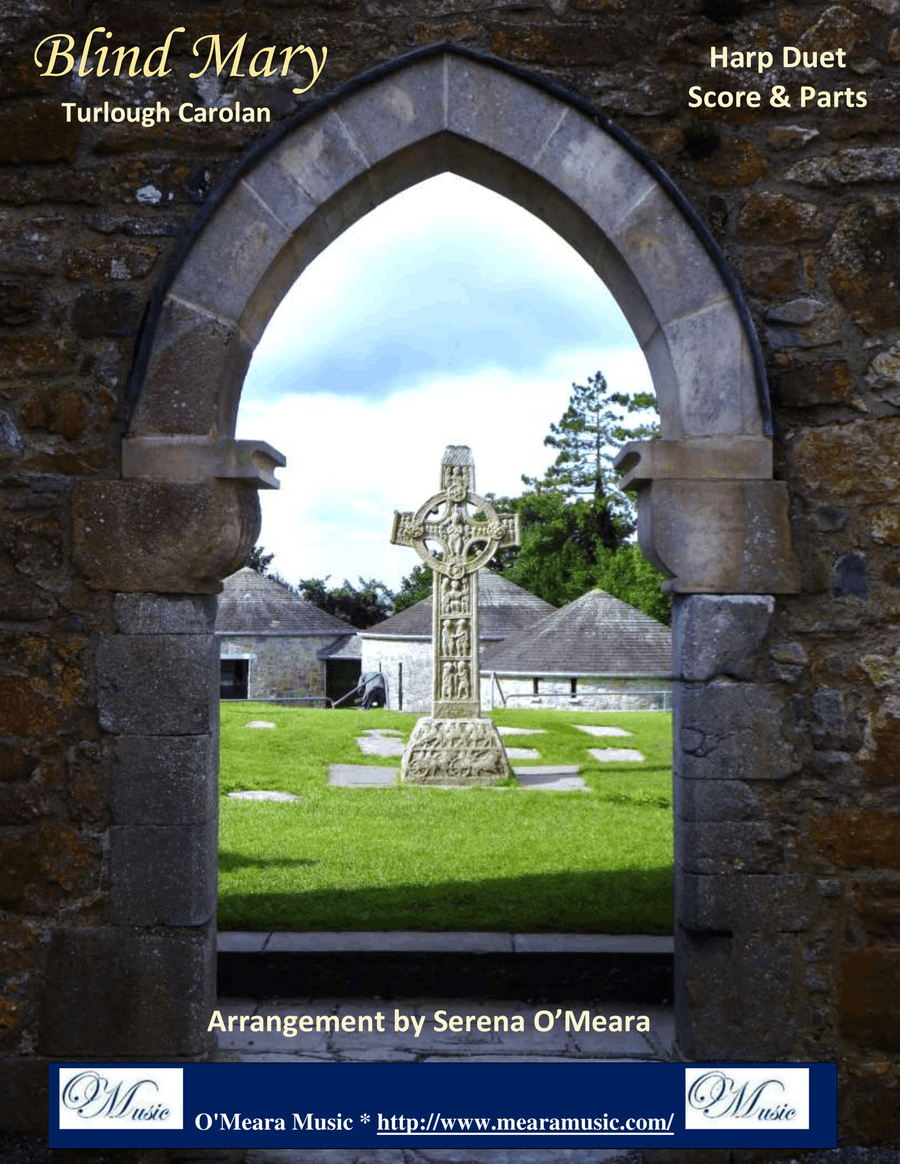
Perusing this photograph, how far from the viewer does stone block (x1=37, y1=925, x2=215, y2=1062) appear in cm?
316

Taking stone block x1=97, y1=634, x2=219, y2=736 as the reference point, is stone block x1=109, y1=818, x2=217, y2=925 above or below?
below

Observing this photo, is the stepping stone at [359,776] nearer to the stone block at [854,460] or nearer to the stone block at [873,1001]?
the stone block at [873,1001]

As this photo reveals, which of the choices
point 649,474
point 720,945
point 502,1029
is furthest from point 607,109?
point 502,1029

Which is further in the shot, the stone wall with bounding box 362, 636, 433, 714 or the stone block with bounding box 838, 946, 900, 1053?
the stone wall with bounding box 362, 636, 433, 714

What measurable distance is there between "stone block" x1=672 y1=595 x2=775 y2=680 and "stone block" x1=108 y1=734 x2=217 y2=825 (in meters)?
1.46

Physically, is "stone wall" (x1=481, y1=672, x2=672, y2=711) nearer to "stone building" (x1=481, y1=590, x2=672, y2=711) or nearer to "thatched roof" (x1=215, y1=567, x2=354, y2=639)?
"stone building" (x1=481, y1=590, x2=672, y2=711)

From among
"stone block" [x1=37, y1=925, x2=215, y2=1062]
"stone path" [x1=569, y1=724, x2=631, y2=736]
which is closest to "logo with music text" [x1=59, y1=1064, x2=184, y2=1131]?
"stone block" [x1=37, y1=925, x2=215, y2=1062]

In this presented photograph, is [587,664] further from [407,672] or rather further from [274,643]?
[274,643]

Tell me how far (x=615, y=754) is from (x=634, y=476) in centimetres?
869

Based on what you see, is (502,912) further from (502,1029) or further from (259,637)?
(259,637)

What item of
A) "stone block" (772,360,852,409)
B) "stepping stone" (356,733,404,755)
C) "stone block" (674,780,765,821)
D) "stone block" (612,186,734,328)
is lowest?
"stepping stone" (356,733,404,755)

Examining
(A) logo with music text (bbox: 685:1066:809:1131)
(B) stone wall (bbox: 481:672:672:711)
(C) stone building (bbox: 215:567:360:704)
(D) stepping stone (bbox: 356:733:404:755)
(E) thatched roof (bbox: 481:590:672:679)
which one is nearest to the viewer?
(A) logo with music text (bbox: 685:1066:809:1131)

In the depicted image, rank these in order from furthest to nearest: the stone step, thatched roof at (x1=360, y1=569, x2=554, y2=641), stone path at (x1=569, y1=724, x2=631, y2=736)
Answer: thatched roof at (x1=360, y1=569, x2=554, y2=641) → stone path at (x1=569, y1=724, x2=631, y2=736) → the stone step

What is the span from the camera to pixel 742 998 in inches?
123
